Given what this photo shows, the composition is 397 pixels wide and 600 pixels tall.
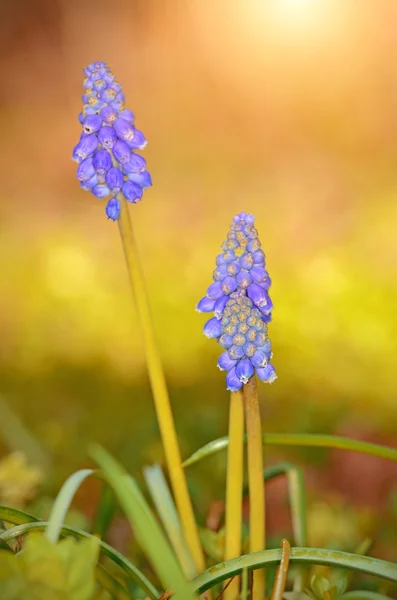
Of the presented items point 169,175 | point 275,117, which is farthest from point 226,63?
point 169,175

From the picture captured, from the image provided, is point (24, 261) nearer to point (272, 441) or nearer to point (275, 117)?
point (275, 117)

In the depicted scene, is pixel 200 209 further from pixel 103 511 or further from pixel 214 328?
pixel 214 328

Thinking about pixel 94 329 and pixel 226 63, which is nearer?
pixel 94 329

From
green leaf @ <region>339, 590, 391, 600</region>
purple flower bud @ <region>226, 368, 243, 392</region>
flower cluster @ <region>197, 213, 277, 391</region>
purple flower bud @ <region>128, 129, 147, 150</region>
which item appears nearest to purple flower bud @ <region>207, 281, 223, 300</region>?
flower cluster @ <region>197, 213, 277, 391</region>

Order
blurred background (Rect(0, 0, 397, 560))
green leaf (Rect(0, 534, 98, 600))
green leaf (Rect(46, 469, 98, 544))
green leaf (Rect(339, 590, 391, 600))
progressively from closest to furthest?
green leaf (Rect(0, 534, 98, 600)) → green leaf (Rect(46, 469, 98, 544)) → green leaf (Rect(339, 590, 391, 600)) → blurred background (Rect(0, 0, 397, 560))

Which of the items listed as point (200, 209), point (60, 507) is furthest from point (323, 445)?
point (200, 209)

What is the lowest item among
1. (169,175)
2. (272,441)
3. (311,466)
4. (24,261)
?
(272,441)

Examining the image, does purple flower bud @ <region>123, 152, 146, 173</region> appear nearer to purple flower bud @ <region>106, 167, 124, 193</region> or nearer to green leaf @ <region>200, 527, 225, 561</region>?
purple flower bud @ <region>106, 167, 124, 193</region>
